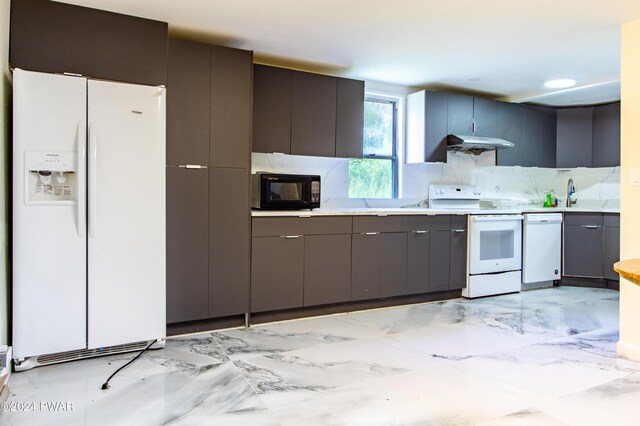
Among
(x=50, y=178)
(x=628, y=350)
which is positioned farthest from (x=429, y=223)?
(x=50, y=178)

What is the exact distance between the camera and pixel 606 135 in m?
5.61

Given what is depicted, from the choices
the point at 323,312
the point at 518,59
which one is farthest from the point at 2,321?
the point at 518,59

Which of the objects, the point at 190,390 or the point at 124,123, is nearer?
the point at 190,390

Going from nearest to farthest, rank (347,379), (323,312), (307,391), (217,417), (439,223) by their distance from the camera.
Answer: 1. (217,417)
2. (307,391)
3. (347,379)
4. (323,312)
5. (439,223)

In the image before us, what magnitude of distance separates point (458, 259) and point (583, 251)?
185 cm

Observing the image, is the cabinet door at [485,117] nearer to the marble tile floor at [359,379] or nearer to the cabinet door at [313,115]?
the cabinet door at [313,115]

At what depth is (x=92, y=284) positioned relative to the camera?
280 cm

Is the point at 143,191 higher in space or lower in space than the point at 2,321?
higher

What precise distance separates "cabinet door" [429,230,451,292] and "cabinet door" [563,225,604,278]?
74.4 inches

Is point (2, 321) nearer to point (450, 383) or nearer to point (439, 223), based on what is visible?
point (450, 383)

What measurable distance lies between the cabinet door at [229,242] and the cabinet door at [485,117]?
9.85 feet

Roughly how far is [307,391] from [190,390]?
634mm

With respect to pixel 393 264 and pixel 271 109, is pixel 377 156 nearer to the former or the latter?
pixel 393 264

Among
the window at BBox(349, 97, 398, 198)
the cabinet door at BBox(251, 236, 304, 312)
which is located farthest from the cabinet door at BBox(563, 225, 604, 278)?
the cabinet door at BBox(251, 236, 304, 312)
